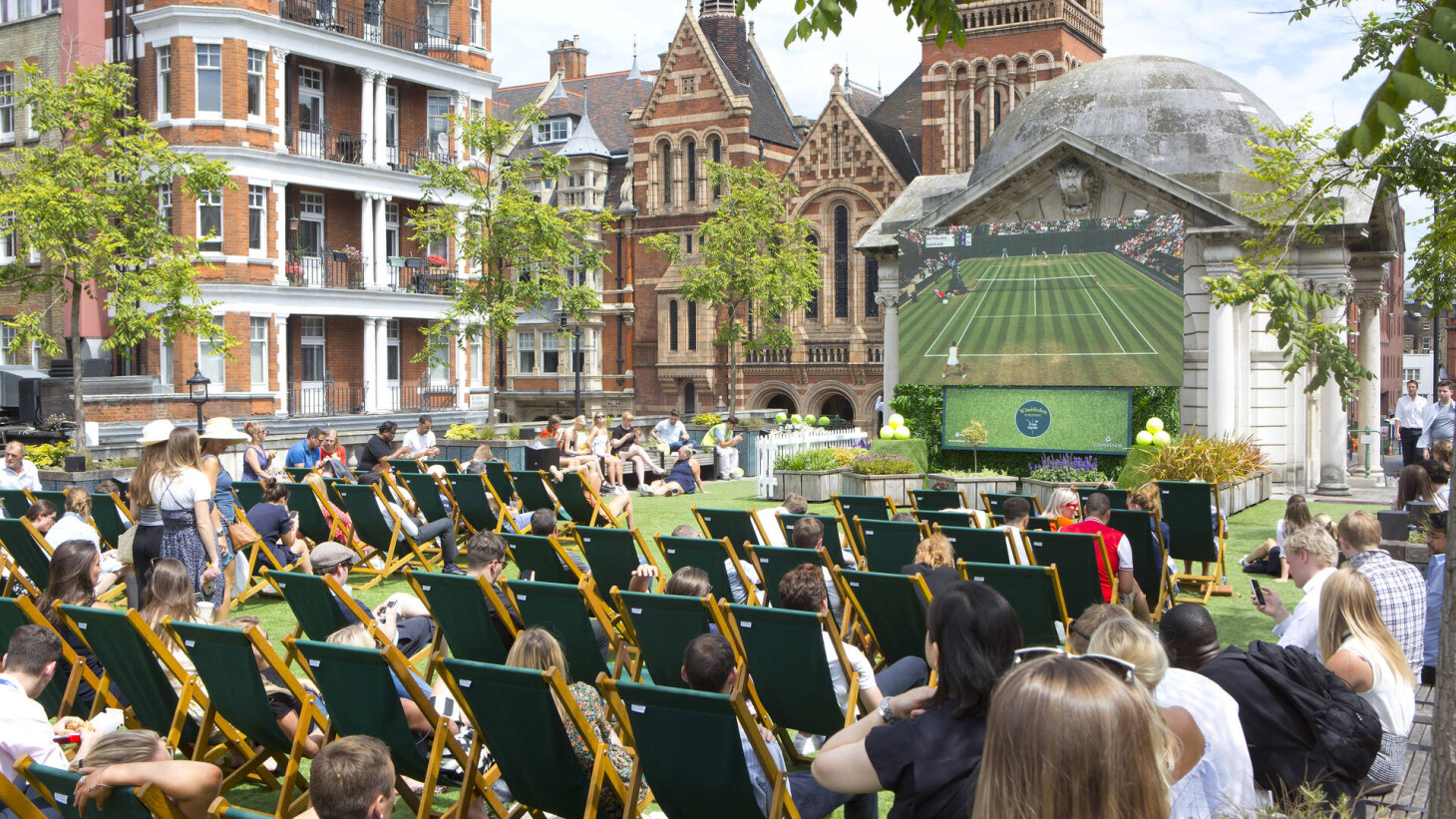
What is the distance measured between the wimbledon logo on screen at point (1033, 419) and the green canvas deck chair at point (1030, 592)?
46.3ft

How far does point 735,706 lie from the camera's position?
425 cm

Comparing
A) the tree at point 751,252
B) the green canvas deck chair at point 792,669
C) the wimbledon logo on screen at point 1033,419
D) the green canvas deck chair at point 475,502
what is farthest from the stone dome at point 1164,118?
the tree at point 751,252

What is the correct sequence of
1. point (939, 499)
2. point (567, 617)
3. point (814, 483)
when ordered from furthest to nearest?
point (814, 483) < point (939, 499) < point (567, 617)

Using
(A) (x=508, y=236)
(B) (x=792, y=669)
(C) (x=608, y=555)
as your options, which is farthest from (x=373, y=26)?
(B) (x=792, y=669)

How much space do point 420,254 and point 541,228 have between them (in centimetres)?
1046

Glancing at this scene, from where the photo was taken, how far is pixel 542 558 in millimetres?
8688

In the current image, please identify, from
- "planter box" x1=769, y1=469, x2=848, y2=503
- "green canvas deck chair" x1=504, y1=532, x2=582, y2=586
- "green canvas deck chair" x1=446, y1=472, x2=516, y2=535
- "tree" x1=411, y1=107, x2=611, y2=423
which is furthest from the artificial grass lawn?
"tree" x1=411, y1=107, x2=611, y2=423

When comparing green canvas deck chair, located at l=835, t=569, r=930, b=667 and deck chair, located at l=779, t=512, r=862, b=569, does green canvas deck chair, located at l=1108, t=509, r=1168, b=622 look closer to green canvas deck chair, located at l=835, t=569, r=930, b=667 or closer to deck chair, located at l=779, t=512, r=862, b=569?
deck chair, located at l=779, t=512, r=862, b=569

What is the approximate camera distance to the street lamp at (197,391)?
25047 mm

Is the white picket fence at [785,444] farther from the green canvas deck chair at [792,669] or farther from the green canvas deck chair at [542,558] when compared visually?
the green canvas deck chair at [792,669]

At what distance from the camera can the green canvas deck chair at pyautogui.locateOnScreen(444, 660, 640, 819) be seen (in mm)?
4684

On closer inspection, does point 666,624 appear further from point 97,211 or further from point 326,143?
point 326,143

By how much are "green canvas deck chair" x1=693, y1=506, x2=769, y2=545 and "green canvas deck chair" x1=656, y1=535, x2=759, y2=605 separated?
50.2 inches

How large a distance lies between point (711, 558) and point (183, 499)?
372 cm
